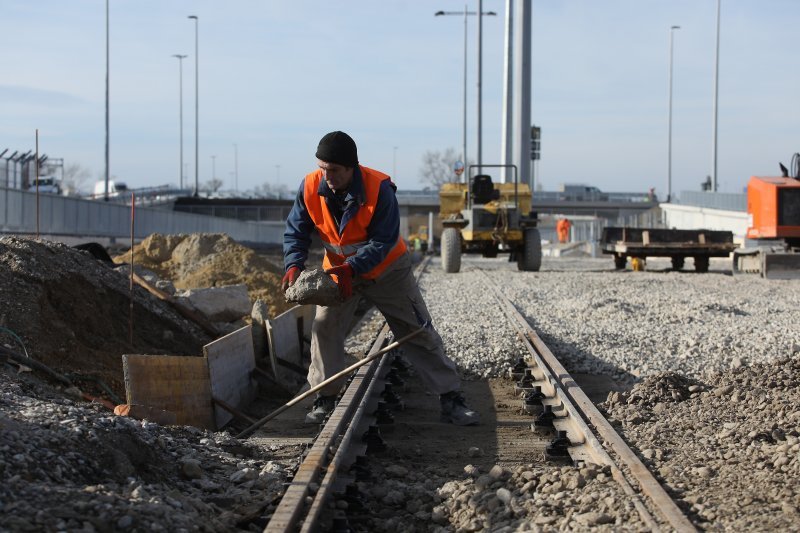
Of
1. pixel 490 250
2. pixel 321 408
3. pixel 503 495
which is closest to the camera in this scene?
pixel 503 495

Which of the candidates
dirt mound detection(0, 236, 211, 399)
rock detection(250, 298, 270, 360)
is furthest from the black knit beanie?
rock detection(250, 298, 270, 360)

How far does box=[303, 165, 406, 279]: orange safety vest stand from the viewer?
6.94m

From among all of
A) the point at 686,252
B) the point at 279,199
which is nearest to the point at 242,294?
the point at 686,252

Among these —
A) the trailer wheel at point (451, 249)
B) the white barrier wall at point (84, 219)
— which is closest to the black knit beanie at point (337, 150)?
the white barrier wall at point (84, 219)

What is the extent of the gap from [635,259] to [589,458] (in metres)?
24.4

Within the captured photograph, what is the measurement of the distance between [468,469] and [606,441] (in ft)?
2.55

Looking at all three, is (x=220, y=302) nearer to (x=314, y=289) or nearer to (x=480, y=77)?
(x=314, y=289)

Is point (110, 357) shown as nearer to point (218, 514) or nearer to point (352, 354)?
point (352, 354)

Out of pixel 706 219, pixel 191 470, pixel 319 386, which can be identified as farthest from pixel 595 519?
pixel 706 219

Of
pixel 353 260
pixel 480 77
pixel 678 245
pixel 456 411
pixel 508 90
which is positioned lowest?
pixel 456 411

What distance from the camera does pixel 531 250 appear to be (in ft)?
91.8

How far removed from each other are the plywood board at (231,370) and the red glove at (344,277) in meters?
1.52

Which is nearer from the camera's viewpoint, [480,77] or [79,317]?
[79,317]

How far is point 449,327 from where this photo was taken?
12.9 metres
